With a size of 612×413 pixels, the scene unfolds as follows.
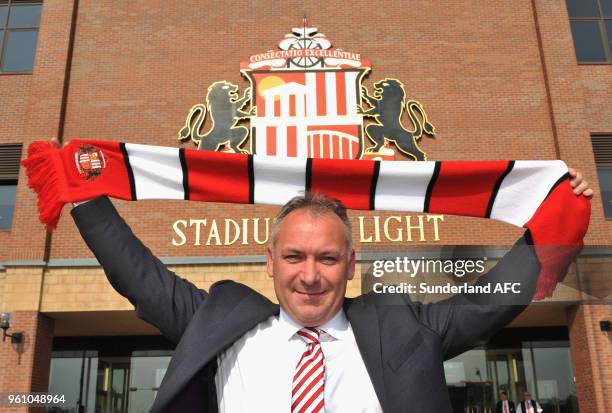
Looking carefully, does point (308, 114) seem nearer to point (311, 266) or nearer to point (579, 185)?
point (579, 185)

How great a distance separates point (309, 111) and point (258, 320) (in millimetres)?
11080

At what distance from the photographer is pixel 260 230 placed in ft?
41.3

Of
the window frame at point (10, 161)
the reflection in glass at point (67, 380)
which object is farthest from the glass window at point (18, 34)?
the reflection in glass at point (67, 380)

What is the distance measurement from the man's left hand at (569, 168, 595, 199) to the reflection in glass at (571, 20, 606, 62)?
43.5ft

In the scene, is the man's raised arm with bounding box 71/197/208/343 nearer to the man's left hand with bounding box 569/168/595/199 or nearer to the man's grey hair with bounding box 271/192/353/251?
the man's grey hair with bounding box 271/192/353/251

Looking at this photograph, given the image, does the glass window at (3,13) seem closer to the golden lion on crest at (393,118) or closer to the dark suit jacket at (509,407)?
the golden lion on crest at (393,118)

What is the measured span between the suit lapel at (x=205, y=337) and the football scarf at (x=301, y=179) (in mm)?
1305

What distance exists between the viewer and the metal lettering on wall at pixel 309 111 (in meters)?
12.9

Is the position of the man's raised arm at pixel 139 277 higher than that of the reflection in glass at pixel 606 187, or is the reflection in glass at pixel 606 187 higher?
the reflection in glass at pixel 606 187

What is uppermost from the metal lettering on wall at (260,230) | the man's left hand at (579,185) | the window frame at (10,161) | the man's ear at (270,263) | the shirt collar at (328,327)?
the window frame at (10,161)

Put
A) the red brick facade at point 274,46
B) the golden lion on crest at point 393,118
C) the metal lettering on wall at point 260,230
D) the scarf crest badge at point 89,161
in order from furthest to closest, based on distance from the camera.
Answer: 1. the golden lion on crest at point 393,118
2. the red brick facade at point 274,46
3. the metal lettering on wall at point 260,230
4. the scarf crest badge at point 89,161

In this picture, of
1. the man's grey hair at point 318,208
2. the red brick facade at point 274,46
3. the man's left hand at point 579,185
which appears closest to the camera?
the man's grey hair at point 318,208

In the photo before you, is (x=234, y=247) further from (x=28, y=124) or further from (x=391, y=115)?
(x=28, y=124)

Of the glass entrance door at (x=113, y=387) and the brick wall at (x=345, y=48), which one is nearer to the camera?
the brick wall at (x=345, y=48)
